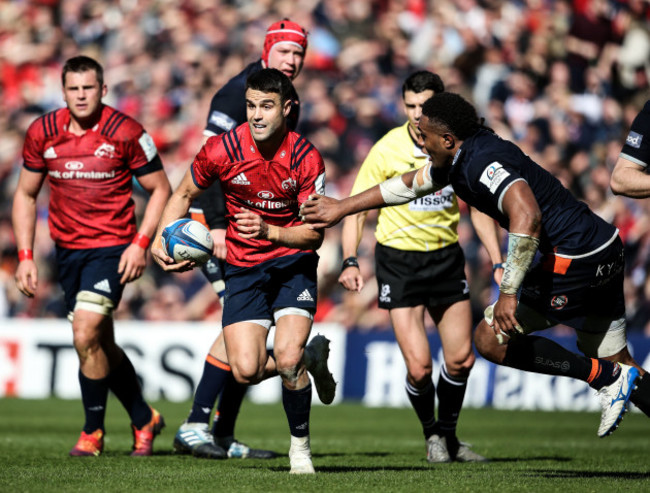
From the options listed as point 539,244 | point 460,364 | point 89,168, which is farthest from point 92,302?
point 539,244

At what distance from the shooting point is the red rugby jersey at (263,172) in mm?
6531

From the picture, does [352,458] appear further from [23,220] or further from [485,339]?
[23,220]

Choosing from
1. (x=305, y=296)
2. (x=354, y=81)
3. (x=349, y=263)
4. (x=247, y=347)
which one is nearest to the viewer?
(x=247, y=347)

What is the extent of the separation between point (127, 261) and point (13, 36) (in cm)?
1322

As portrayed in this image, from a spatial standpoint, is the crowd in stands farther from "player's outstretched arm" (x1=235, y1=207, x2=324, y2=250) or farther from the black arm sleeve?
"player's outstretched arm" (x1=235, y1=207, x2=324, y2=250)

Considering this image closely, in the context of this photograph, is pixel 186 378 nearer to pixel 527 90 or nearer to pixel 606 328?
pixel 527 90

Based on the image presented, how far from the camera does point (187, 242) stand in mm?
6246

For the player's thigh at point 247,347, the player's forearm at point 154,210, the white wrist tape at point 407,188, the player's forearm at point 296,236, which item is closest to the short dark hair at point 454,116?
the white wrist tape at point 407,188

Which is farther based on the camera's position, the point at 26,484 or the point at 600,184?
the point at 600,184

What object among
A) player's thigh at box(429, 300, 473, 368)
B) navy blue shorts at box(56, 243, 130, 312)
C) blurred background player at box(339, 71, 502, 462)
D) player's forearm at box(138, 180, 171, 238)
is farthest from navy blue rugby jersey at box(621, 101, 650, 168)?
navy blue shorts at box(56, 243, 130, 312)

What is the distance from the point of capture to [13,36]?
19359 mm

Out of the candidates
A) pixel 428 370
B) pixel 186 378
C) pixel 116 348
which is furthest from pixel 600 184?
pixel 116 348

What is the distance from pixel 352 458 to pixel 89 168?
3057 millimetres

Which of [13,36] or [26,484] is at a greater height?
[13,36]
